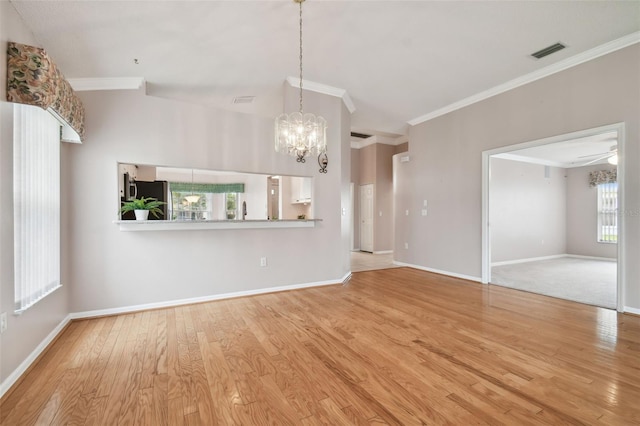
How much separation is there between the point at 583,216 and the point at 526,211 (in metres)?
2.15

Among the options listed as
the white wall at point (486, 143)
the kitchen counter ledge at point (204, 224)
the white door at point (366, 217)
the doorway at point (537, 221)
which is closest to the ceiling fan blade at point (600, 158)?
the doorway at point (537, 221)

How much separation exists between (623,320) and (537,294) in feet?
3.47

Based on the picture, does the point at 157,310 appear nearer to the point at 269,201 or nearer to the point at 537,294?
the point at 269,201

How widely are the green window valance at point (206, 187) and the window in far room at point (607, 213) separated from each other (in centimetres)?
926

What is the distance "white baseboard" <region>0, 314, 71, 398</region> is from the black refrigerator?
1.30m

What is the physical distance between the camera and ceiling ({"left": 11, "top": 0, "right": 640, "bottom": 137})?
103 inches

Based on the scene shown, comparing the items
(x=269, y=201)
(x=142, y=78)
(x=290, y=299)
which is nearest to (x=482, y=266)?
(x=290, y=299)

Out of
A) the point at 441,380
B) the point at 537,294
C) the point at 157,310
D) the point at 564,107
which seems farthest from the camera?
the point at 537,294

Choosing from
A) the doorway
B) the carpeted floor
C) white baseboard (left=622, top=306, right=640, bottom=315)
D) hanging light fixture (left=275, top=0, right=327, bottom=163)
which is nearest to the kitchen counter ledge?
hanging light fixture (left=275, top=0, right=327, bottom=163)

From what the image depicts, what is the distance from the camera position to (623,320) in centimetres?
302

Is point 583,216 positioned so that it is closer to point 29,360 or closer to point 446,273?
point 446,273

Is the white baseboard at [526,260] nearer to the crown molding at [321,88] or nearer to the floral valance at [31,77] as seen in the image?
the crown molding at [321,88]

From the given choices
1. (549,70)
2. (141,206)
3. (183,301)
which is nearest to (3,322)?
(141,206)

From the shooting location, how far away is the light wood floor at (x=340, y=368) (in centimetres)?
164
